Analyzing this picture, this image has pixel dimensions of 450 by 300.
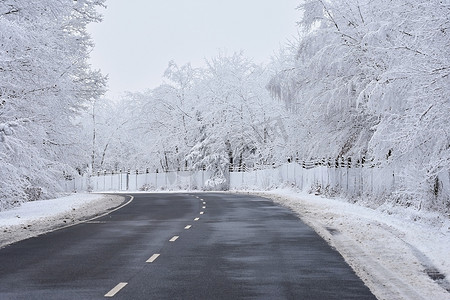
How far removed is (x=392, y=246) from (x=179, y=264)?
517 cm

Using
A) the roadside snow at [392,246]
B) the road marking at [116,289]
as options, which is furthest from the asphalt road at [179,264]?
the roadside snow at [392,246]

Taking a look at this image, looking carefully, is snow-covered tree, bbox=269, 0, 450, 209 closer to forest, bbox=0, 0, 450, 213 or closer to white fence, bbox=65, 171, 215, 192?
forest, bbox=0, 0, 450, 213

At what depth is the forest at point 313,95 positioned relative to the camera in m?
17.6

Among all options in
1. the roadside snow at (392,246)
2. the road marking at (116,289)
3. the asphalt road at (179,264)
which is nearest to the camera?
the road marking at (116,289)

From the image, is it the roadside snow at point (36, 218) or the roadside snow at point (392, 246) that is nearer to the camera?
the roadside snow at point (392, 246)

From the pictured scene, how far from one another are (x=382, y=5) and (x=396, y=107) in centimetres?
668

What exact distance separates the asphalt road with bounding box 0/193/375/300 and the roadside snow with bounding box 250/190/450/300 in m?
0.39

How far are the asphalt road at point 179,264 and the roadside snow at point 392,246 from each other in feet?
1.27

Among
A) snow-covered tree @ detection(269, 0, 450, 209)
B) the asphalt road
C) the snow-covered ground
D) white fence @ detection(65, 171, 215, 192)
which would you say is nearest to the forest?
snow-covered tree @ detection(269, 0, 450, 209)

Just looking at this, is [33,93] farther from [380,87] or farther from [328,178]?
[328,178]

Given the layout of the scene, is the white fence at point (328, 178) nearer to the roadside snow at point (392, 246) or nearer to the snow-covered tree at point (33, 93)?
the roadside snow at point (392, 246)

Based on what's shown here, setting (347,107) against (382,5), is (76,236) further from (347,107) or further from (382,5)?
(347,107)

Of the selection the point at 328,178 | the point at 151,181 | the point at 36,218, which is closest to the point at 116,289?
the point at 36,218

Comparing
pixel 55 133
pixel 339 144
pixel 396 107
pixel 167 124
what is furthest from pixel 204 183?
pixel 396 107
